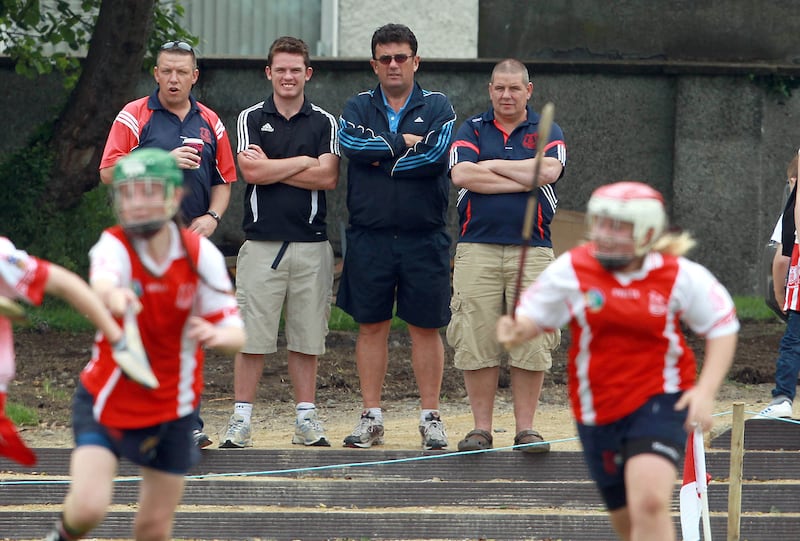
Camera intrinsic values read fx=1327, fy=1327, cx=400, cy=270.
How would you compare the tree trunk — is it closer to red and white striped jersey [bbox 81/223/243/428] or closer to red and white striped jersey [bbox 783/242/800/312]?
red and white striped jersey [bbox 783/242/800/312]

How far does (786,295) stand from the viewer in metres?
8.89

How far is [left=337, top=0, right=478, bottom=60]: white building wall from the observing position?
51.0 ft

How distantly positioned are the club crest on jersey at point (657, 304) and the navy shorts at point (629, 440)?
1.21 feet

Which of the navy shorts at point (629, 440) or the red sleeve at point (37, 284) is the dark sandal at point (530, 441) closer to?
the navy shorts at point (629, 440)

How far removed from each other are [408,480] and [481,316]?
111cm

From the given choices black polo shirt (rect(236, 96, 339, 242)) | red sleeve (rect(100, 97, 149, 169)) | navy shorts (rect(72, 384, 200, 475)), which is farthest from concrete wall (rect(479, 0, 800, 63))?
navy shorts (rect(72, 384, 200, 475))

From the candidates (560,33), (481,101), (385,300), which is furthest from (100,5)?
(385,300)

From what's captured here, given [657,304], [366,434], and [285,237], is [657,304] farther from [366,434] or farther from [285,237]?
[285,237]

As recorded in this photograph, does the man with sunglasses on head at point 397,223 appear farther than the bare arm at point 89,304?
Yes

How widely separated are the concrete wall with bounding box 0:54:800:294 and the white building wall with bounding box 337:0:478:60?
43 centimetres

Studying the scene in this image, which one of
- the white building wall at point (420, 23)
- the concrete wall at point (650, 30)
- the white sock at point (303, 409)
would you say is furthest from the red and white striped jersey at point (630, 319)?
the concrete wall at point (650, 30)

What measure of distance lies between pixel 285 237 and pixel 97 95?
5585 millimetres

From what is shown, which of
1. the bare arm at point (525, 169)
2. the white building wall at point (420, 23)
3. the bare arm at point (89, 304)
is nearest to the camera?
the bare arm at point (89, 304)

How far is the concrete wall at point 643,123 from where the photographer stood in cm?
1537
